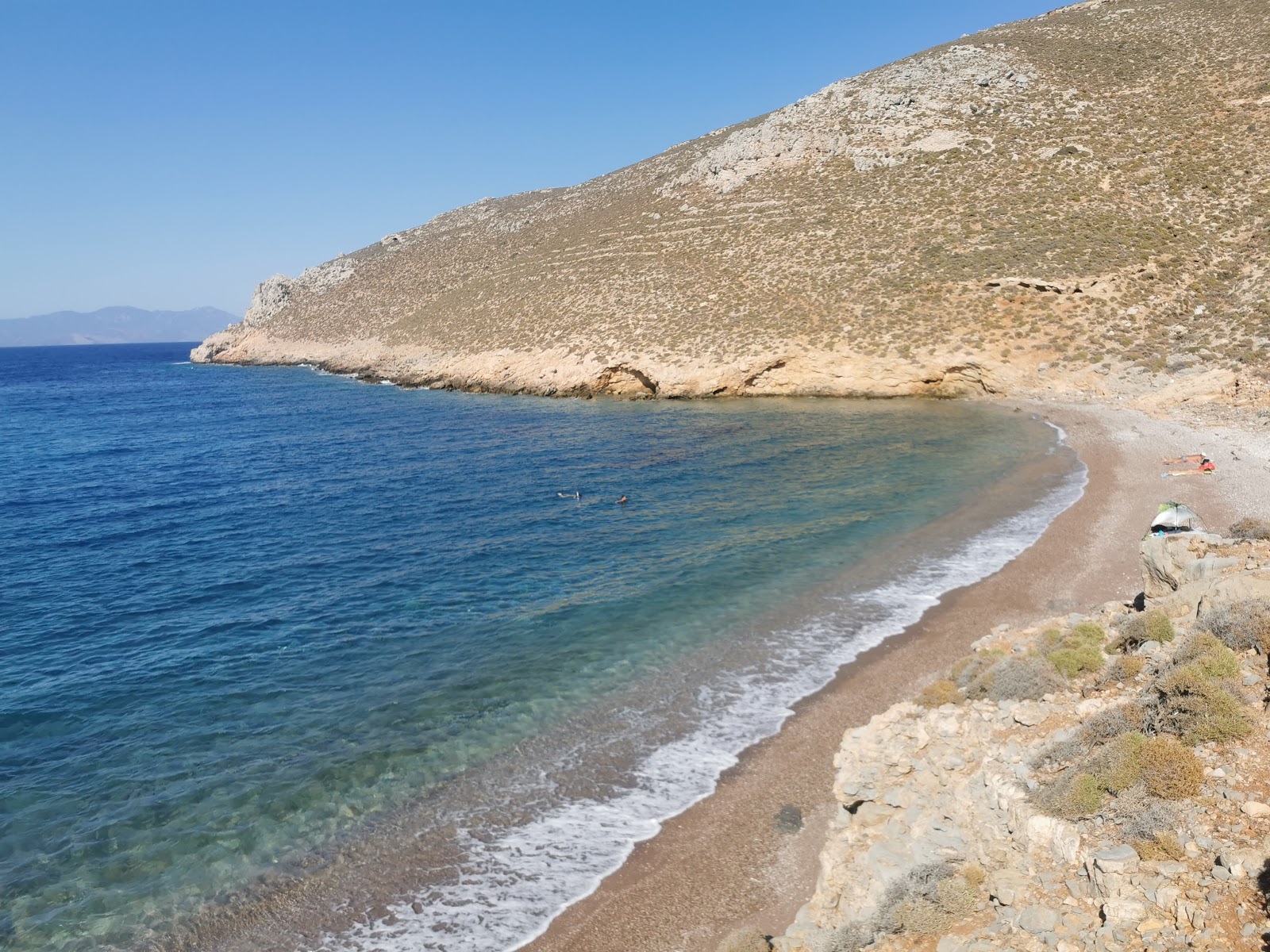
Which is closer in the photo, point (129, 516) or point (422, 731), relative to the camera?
point (422, 731)

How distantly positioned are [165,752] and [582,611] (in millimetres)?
9205

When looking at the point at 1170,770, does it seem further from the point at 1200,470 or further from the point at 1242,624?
the point at 1200,470

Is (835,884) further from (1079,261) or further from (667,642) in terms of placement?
(1079,261)

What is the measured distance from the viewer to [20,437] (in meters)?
52.1

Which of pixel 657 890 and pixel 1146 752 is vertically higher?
pixel 1146 752

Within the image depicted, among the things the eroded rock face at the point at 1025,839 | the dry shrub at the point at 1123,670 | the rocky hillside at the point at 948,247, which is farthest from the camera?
the rocky hillside at the point at 948,247

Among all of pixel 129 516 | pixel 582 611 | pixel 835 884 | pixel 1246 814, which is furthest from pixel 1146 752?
pixel 129 516

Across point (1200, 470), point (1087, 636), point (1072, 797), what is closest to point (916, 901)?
point (1072, 797)

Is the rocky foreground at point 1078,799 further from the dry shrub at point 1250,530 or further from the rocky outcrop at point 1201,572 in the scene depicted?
the dry shrub at point 1250,530

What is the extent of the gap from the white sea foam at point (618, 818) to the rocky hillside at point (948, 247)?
30.8m

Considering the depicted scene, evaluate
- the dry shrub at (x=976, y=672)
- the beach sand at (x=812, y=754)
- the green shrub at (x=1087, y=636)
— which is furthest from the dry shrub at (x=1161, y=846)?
the green shrub at (x=1087, y=636)

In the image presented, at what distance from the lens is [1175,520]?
1769 centimetres

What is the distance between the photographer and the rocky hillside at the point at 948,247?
1738 inches

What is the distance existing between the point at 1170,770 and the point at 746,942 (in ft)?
16.6
